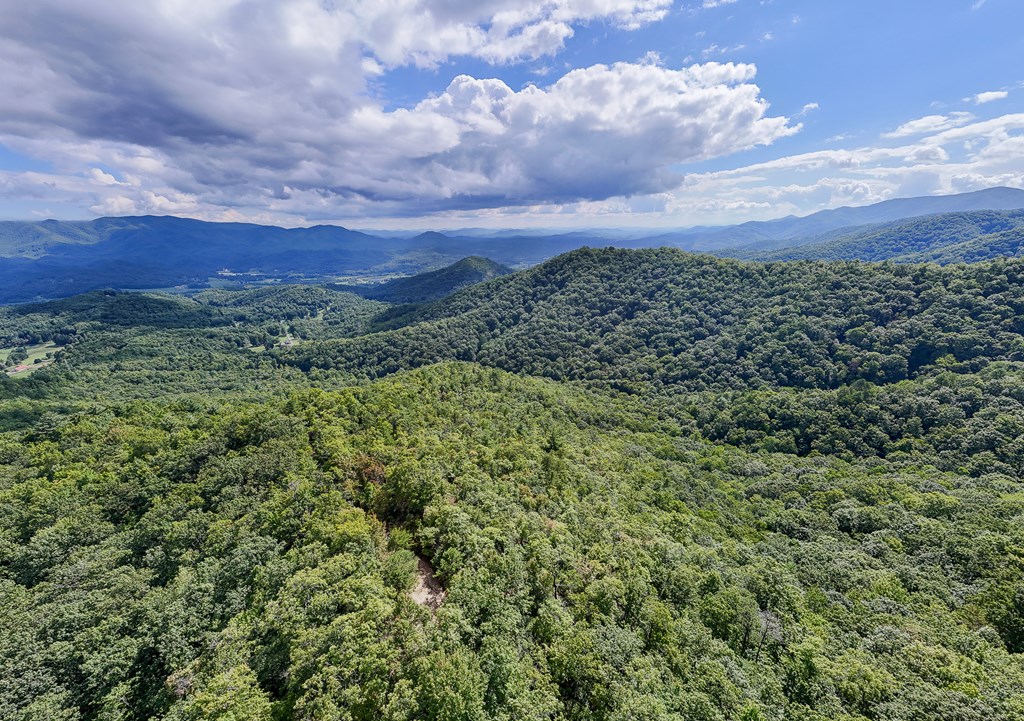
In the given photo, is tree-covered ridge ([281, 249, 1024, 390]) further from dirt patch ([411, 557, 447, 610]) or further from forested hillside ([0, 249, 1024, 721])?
dirt patch ([411, 557, 447, 610])

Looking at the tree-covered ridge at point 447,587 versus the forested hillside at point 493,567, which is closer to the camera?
the tree-covered ridge at point 447,587

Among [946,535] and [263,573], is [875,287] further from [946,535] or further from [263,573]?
[263,573]

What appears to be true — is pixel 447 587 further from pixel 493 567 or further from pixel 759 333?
pixel 759 333

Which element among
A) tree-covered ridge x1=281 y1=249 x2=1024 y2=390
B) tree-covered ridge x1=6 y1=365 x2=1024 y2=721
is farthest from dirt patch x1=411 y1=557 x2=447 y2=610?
tree-covered ridge x1=281 y1=249 x2=1024 y2=390

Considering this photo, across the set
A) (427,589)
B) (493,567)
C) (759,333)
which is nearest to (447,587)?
(427,589)

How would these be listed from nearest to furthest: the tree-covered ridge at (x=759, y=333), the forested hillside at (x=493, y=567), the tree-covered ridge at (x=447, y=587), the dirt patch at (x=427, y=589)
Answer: the tree-covered ridge at (x=447, y=587) → the forested hillside at (x=493, y=567) → the dirt patch at (x=427, y=589) → the tree-covered ridge at (x=759, y=333)

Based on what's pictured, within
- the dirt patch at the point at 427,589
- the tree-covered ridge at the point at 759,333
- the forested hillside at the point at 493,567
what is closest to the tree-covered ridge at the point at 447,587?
the forested hillside at the point at 493,567

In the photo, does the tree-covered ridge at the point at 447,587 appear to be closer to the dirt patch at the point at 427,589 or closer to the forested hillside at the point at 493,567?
the forested hillside at the point at 493,567
